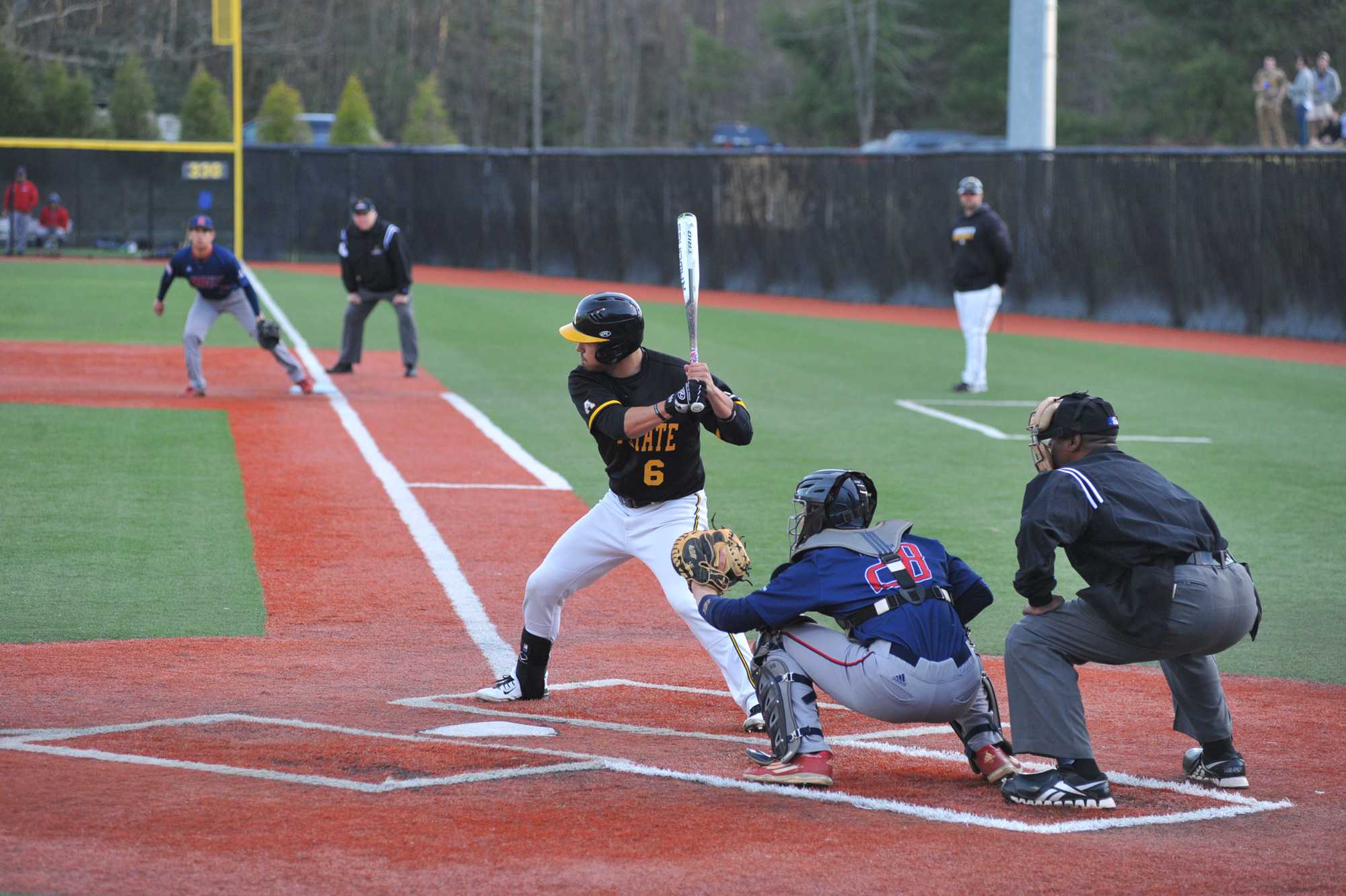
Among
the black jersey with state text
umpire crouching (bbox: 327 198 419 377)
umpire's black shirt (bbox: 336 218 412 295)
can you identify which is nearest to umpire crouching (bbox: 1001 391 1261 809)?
the black jersey with state text

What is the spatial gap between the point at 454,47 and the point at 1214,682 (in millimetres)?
76829

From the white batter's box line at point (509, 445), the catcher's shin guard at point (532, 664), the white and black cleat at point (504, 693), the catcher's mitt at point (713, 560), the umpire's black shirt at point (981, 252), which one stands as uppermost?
the umpire's black shirt at point (981, 252)

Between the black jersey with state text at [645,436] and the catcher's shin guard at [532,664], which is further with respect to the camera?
the catcher's shin guard at [532,664]

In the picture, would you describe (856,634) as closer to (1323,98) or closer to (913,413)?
(913,413)

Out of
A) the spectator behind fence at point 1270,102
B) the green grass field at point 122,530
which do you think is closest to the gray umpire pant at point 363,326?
the green grass field at point 122,530

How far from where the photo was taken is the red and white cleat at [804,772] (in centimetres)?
531

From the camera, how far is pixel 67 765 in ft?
17.7

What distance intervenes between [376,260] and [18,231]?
2209cm

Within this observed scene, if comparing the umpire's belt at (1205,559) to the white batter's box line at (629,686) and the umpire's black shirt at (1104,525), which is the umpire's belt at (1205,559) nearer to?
the umpire's black shirt at (1104,525)

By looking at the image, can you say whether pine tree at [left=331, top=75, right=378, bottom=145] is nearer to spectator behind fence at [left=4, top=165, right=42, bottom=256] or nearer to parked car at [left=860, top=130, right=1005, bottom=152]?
spectator behind fence at [left=4, top=165, right=42, bottom=256]

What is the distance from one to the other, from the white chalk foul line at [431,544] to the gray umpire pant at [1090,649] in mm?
2551

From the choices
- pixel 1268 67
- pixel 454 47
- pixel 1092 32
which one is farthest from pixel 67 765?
pixel 454 47

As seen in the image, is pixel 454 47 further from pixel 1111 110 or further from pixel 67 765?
pixel 67 765

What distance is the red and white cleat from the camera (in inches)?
209
